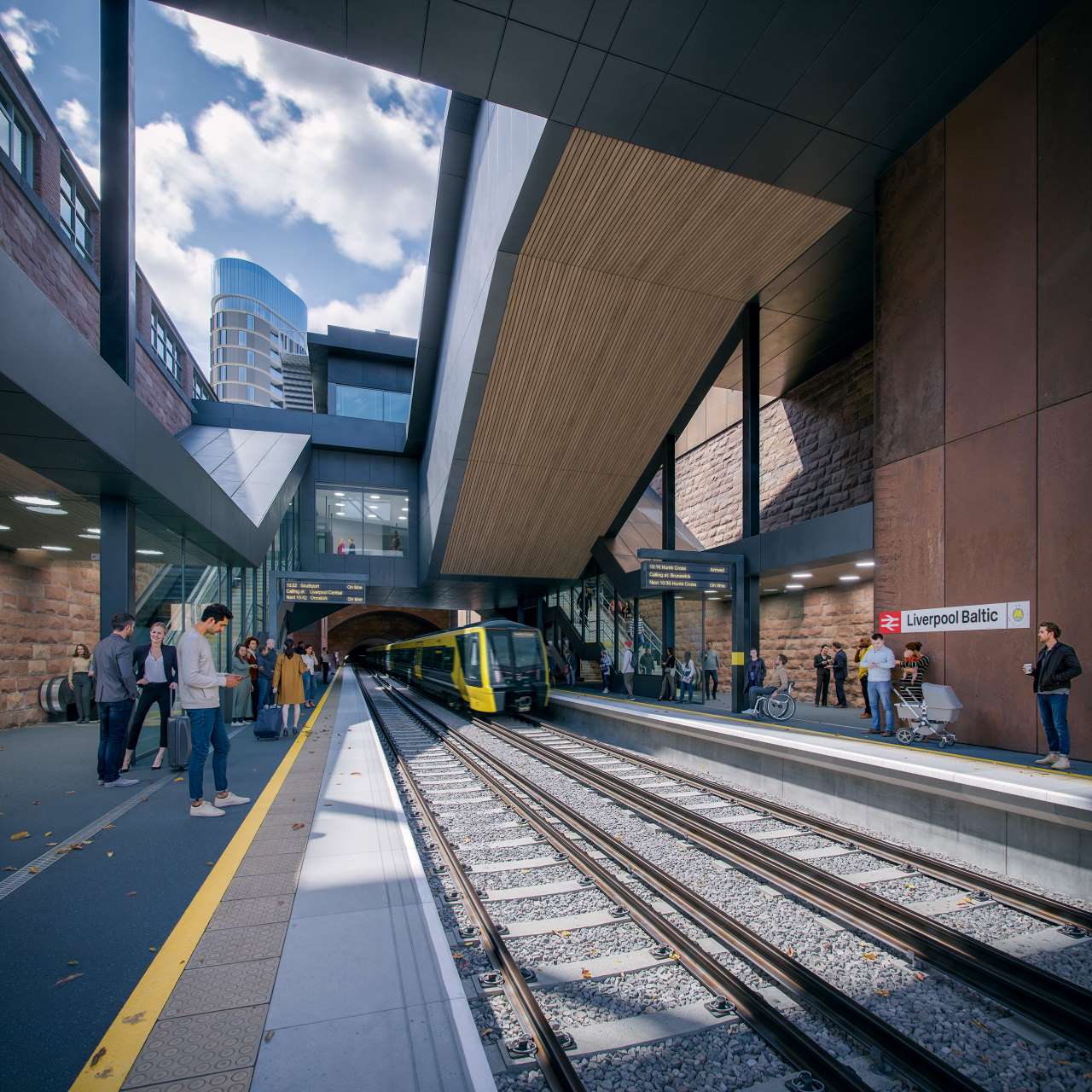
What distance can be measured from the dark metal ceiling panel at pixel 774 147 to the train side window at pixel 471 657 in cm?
1129

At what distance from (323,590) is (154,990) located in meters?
16.7

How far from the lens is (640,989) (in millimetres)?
Result: 3584

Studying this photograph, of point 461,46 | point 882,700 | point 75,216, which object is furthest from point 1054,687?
point 75,216

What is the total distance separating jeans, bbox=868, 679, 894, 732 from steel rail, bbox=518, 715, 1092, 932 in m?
2.46

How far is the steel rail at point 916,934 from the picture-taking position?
3436mm

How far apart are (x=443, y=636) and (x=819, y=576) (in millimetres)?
10619

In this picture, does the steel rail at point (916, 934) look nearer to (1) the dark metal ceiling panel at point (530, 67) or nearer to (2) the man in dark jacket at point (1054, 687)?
(2) the man in dark jacket at point (1054, 687)

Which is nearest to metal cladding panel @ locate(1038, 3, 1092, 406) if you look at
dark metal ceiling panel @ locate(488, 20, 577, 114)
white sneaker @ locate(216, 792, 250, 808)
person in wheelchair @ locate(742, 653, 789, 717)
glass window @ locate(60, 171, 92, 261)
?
dark metal ceiling panel @ locate(488, 20, 577, 114)

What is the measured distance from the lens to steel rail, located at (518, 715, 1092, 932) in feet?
15.0

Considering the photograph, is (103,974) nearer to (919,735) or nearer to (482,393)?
(919,735)

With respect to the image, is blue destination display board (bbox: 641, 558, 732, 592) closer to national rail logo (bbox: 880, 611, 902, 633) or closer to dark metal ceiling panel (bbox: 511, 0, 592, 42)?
national rail logo (bbox: 880, 611, 902, 633)

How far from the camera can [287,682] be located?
37.0ft

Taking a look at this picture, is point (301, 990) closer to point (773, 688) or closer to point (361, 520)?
point (773, 688)

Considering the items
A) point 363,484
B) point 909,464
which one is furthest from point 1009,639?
point 363,484
